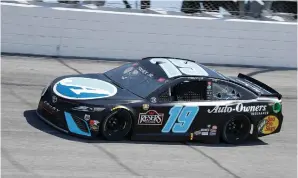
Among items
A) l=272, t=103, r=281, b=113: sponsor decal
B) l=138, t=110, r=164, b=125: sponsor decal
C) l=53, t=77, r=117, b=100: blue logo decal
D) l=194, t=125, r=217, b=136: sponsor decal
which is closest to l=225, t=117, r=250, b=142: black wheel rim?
l=194, t=125, r=217, b=136: sponsor decal

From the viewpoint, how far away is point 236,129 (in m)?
11.1

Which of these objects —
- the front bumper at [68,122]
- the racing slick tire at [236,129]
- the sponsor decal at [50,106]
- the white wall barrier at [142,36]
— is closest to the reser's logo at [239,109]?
the racing slick tire at [236,129]

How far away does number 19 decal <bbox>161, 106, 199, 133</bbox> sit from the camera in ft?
34.1

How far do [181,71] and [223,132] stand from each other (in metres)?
1.23

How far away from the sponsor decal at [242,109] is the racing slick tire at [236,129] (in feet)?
0.41

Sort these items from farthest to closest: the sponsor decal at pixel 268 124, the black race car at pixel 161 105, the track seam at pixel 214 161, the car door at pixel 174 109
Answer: the sponsor decal at pixel 268 124 → the car door at pixel 174 109 → the black race car at pixel 161 105 → the track seam at pixel 214 161

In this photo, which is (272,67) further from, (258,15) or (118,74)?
(118,74)

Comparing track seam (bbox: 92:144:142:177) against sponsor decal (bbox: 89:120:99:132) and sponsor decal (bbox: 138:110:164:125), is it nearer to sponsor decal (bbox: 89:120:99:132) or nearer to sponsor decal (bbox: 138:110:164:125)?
sponsor decal (bbox: 89:120:99:132)

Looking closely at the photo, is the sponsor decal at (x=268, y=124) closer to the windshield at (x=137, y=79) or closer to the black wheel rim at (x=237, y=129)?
the black wheel rim at (x=237, y=129)

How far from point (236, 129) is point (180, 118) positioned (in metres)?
1.21

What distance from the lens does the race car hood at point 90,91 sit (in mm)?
10062

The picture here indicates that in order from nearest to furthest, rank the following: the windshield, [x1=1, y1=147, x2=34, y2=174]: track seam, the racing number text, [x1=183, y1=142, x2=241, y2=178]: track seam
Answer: [x1=1, y1=147, x2=34, y2=174]: track seam < [x1=183, y1=142, x2=241, y2=178]: track seam < the windshield < the racing number text

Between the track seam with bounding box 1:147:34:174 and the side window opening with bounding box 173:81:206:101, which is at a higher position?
the side window opening with bounding box 173:81:206:101

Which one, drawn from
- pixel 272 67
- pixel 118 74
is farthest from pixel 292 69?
pixel 118 74
